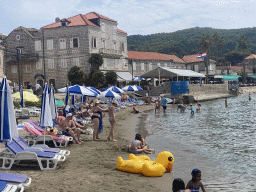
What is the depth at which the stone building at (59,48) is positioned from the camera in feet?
139

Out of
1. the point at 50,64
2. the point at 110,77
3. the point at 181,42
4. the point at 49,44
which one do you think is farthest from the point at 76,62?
the point at 181,42

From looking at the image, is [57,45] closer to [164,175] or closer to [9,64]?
[9,64]

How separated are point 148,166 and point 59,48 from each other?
39276 millimetres

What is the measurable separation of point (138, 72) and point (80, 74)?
55.8ft

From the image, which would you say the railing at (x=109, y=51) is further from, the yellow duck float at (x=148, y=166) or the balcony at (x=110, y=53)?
the yellow duck float at (x=148, y=166)

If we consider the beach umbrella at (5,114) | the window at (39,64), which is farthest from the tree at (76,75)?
the beach umbrella at (5,114)

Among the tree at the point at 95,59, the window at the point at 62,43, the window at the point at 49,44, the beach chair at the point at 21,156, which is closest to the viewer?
the beach chair at the point at 21,156

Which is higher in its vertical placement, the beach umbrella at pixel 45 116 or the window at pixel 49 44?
the window at pixel 49 44

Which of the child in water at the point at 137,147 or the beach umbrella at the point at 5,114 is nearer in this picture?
the beach umbrella at the point at 5,114

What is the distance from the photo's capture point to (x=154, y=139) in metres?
13.3

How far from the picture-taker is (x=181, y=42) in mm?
113812

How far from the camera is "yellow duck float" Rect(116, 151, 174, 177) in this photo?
7195 mm

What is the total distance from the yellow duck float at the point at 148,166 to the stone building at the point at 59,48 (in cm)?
3587

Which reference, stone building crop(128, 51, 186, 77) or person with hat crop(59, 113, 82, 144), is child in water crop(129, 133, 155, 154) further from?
stone building crop(128, 51, 186, 77)
